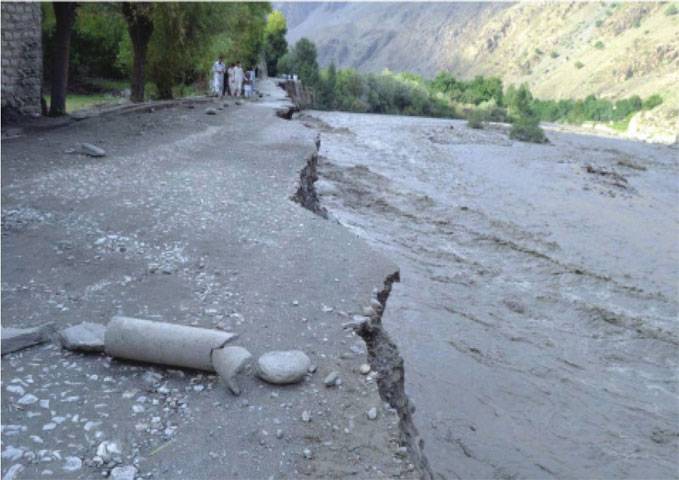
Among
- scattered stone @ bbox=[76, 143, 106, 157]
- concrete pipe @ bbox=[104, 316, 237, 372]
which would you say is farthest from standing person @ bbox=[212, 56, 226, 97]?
concrete pipe @ bbox=[104, 316, 237, 372]

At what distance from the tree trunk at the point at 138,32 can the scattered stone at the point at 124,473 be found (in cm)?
1558

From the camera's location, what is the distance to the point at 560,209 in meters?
16.8

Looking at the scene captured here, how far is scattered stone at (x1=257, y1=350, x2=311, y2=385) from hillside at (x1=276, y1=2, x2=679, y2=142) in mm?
43209

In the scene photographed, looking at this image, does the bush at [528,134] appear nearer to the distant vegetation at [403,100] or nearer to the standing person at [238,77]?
the distant vegetation at [403,100]

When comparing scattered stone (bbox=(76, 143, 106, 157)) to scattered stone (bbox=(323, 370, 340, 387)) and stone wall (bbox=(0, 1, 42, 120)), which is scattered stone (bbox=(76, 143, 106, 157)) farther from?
scattered stone (bbox=(323, 370, 340, 387))

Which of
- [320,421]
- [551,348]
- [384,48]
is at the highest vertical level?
[384,48]

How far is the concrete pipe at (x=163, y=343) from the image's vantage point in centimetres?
413

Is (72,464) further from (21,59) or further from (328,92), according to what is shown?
(328,92)

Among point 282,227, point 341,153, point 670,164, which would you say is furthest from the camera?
point 670,164

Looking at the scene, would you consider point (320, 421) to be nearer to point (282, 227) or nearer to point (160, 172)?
point (282, 227)

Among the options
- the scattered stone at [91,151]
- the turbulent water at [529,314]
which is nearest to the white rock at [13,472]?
the turbulent water at [529,314]

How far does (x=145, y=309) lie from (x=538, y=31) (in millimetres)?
125084

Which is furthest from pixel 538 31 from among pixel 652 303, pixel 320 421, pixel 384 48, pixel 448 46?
pixel 320 421

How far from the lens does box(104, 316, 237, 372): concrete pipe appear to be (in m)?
4.13
